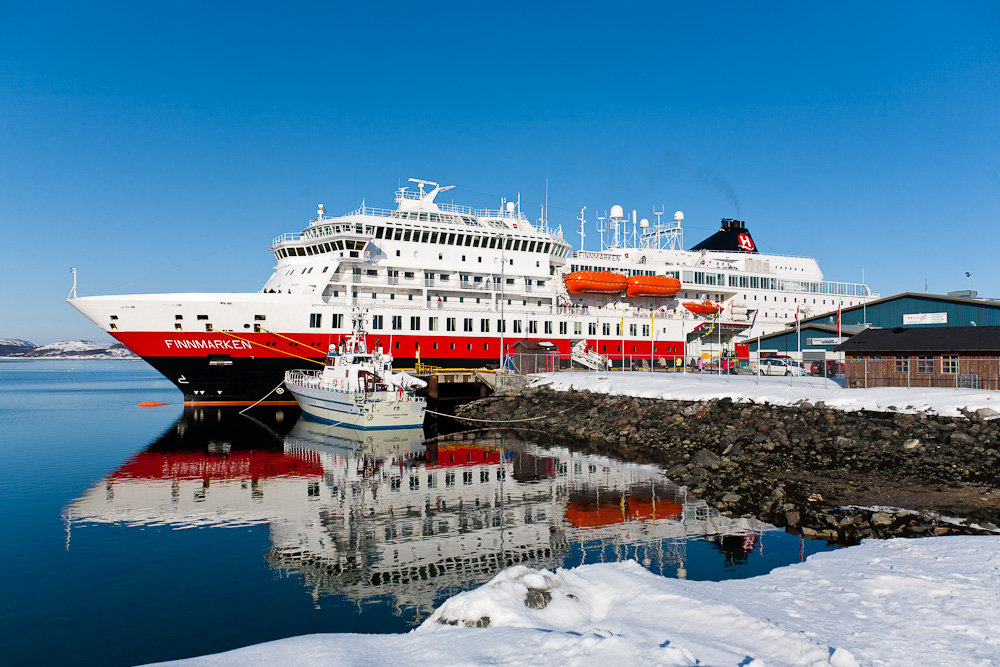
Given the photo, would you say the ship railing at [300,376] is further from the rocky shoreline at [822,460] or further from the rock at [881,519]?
the rock at [881,519]

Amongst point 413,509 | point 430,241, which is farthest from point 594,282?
point 413,509

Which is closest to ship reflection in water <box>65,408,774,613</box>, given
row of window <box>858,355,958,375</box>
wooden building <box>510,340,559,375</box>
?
row of window <box>858,355,958,375</box>

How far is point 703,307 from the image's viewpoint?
5588 centimetres

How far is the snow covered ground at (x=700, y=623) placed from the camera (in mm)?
7152

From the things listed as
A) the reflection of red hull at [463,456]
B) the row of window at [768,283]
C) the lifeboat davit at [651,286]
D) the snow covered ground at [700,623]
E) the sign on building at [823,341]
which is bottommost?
the reflection of red hull at [463,456]

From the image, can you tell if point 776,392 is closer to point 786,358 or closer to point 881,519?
point 881,519

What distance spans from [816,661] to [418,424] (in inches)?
1130

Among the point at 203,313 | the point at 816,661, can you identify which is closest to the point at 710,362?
the point at 203,313

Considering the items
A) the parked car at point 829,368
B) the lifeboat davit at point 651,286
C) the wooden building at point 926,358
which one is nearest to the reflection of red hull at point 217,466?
the wooden building at point 926,358

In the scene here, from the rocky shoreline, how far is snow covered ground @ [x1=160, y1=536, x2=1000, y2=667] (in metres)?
4.31

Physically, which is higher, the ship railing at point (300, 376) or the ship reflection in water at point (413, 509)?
the ship railing at point (300, 376)

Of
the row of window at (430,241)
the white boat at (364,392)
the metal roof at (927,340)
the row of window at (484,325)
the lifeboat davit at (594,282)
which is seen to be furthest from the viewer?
the lifeboat davit at (594,282)

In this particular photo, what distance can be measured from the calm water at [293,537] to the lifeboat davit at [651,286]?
92.5ft

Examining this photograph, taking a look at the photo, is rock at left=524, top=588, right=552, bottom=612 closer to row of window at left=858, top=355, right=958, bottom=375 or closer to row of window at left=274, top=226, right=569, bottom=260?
row of window at left=858, top=355, right=958, bottom=375
